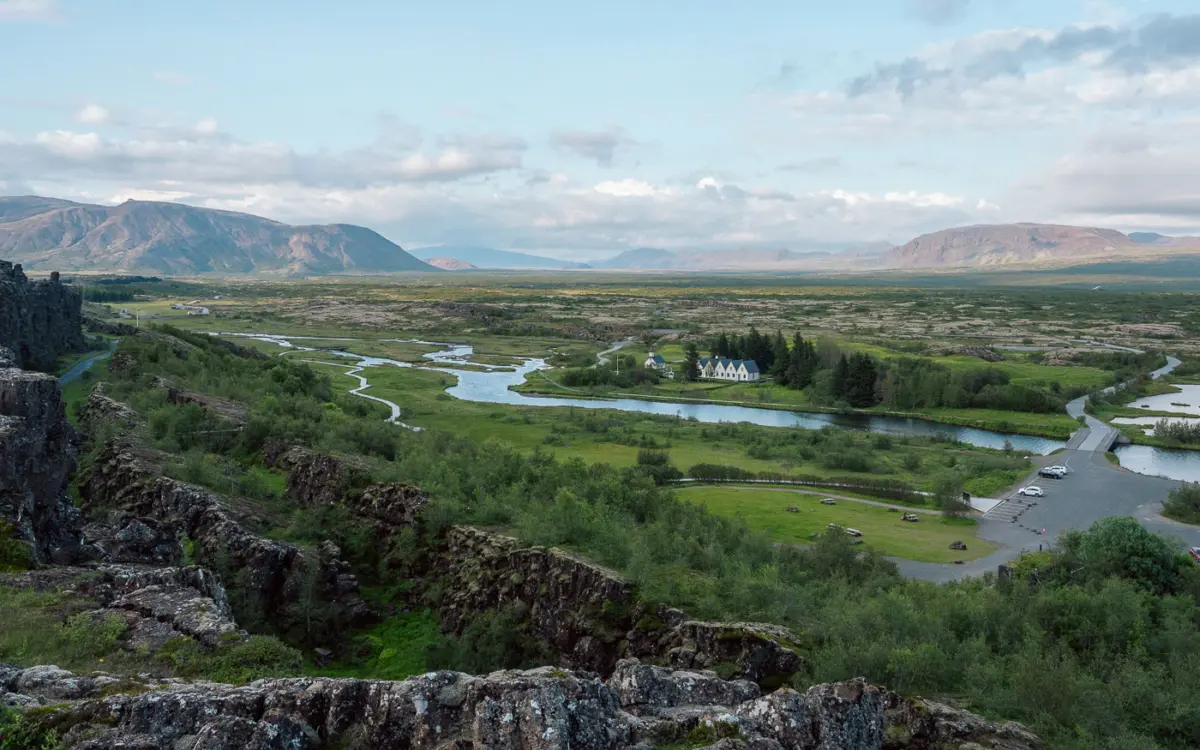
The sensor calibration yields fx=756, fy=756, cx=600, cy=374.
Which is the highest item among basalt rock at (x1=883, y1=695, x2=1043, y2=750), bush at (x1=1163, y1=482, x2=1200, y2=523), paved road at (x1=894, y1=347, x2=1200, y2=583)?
basalt rock at (x1=883, y1=695, x2=1043, y2=750)

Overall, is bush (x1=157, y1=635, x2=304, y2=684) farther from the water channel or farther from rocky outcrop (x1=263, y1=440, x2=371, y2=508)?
the water channel

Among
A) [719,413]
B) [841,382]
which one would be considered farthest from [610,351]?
[841,382]

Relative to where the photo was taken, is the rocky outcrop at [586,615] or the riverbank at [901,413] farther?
the riverbank at [901,413]

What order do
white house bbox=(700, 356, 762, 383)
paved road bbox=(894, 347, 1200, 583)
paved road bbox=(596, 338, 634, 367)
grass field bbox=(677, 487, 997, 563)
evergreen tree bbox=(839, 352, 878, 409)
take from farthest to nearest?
1. paved road bbox=(596, 338, 634, 367)
2. white house bbox=(700, 356, 762, 383)
3. evergreen tree bbox=(839, 352, 878, 409)
4. grass field bbox=(677, 487, 997, 563)
5. paved road bbox=(894, 347, 1200, 583)

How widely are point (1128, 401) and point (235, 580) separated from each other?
124 metres

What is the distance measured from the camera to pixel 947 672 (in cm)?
2089

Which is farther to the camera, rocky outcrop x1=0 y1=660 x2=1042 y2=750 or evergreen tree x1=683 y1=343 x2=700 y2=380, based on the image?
evergreen tree x1=683 y1=343 x2=700 y2=380

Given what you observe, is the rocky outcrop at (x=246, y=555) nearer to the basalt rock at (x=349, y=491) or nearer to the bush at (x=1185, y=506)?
the basalt rock at (x=349, y=491)

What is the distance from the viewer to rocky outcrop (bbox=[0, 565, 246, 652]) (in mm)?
17938

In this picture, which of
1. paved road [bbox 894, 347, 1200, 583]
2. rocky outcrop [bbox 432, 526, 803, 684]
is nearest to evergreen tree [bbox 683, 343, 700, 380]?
paved road [bbox 894, 347, 1200, 583]

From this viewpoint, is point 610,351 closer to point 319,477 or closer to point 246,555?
point 319,477

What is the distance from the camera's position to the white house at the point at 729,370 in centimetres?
13662

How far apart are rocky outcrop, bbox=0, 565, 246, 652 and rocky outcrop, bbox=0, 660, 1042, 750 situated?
3.08 m

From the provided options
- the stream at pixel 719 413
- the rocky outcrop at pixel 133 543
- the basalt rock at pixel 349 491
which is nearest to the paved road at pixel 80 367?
the basalt rock at pixel 349 491
